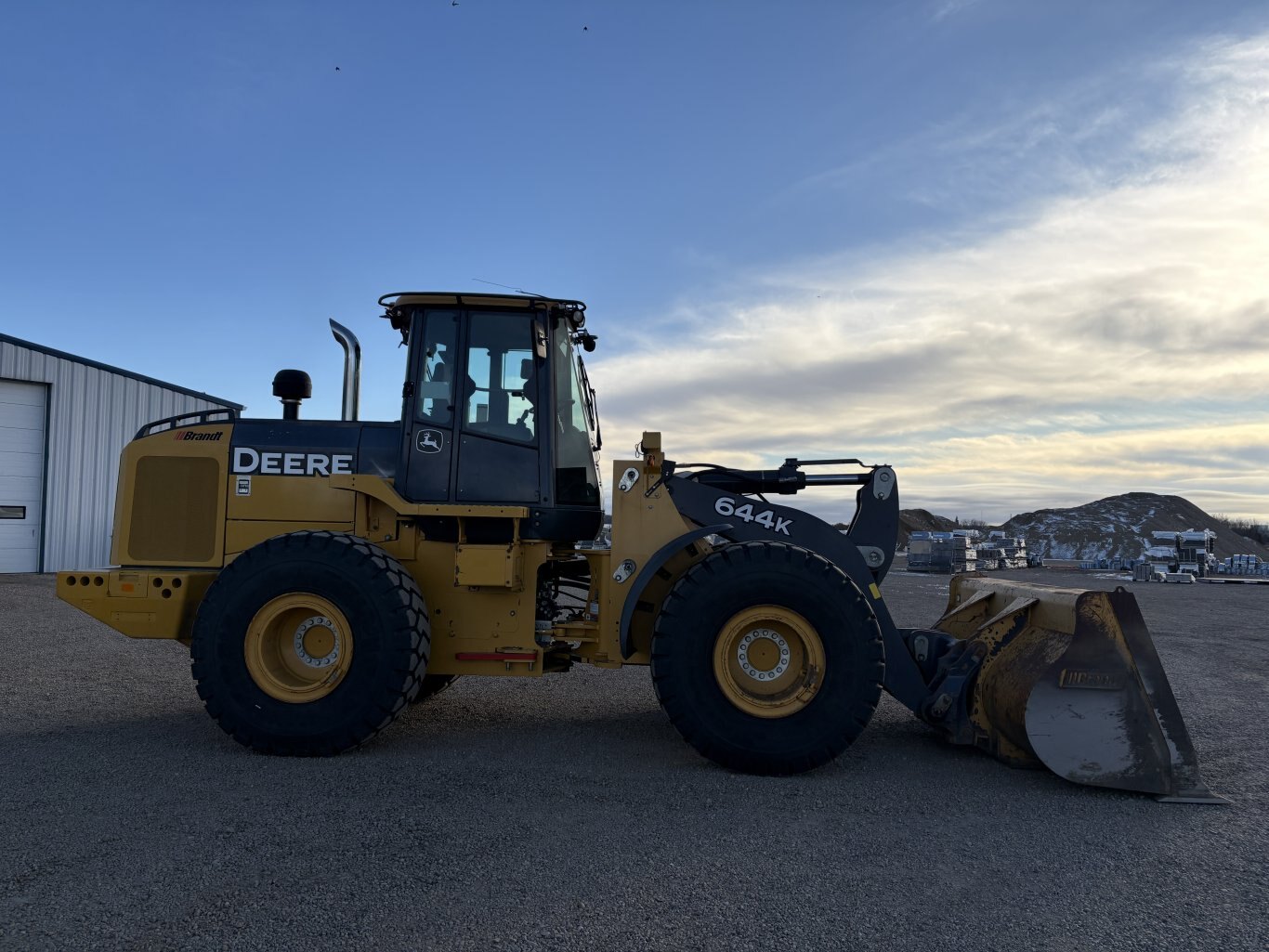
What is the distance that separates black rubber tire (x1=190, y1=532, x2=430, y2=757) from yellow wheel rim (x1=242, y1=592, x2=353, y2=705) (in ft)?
0.14

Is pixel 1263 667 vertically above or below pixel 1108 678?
below

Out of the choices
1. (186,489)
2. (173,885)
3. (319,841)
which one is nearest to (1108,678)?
(319,841)

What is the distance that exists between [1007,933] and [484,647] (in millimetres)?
3585

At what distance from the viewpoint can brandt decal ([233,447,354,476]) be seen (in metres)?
6.03

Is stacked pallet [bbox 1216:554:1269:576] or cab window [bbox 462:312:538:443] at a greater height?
cab window [bbox 462:312:538:443]

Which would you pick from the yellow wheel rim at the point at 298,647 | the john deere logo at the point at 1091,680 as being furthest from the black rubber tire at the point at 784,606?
the yellow wheel rim at the point at 298,647

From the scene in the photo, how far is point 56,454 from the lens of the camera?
19.4 meters

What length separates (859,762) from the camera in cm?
544

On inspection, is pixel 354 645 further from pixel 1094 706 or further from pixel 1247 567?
pixel 1247 567

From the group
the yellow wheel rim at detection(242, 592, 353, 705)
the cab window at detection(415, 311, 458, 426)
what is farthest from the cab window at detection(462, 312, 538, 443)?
the yellow wheel rim at detection(242, 592, 353, 705)

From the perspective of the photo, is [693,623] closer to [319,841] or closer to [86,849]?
[319,841]

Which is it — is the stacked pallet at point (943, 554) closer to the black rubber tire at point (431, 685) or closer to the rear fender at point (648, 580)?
the black rubber tire at point (431, 685)

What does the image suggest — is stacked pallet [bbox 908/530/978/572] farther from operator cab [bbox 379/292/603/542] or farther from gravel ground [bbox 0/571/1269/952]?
operator cab [bbox 379/292/603/542]

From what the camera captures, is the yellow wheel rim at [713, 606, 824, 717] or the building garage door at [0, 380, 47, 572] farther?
the building garage door at [0, 380, 47, 572]
